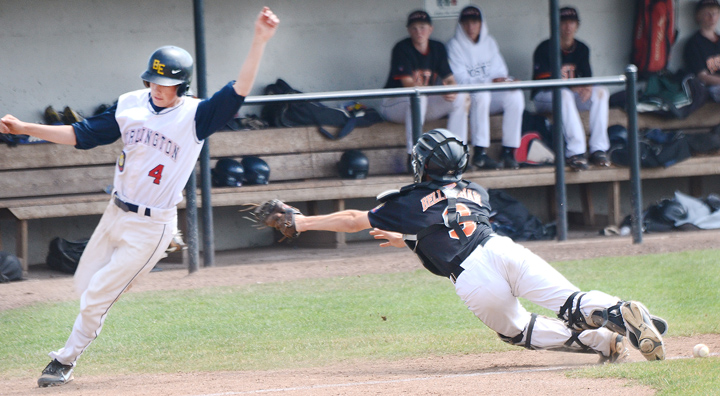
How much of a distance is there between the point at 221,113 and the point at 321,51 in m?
5.64

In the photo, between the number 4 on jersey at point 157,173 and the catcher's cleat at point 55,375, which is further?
the number 4 on jersey at point 157,173

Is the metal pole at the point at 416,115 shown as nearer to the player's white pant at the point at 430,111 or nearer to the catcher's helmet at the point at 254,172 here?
the player's white pant at the point at 430,111

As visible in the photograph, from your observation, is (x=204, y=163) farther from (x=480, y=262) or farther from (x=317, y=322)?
(x=480, y=262)

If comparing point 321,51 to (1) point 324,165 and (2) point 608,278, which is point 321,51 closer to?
(1) point 324,165

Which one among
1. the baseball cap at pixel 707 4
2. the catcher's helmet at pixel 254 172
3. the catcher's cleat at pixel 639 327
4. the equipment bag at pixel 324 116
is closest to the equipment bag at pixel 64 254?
the catcher's helmet at pixel 254 172

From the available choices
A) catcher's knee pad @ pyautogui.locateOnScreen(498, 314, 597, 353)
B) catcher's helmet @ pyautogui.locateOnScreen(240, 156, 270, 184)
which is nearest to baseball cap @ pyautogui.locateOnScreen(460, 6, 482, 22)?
catcher's helmet @ pyautogui.locateOnScreen(240, 156, 270, 184)

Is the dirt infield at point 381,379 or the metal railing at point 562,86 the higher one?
the metal railing at point 562,86

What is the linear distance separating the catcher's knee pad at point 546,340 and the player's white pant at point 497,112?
3.82 meters

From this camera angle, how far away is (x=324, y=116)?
8461 mm

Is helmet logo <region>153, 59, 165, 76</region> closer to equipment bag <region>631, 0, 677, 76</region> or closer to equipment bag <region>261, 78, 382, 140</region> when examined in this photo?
equipment bag <region>261, 78, 382, 140</region>

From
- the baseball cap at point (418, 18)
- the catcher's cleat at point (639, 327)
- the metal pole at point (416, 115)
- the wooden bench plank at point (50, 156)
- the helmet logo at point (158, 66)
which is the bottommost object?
the catcher's cleat at point (639, 327)

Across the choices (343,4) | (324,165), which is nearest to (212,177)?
(324,165)

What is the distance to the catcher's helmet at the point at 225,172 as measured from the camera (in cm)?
819

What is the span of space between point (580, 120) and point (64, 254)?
5418mm
